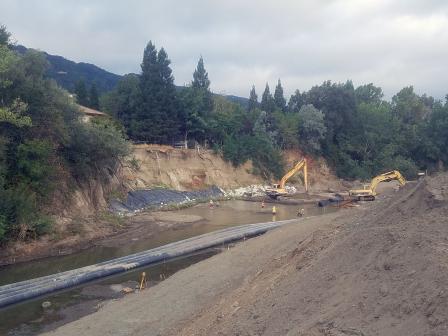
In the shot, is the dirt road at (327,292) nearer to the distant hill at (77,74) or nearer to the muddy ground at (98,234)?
the muddy ground at (98,234)

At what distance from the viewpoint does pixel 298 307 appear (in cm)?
1180

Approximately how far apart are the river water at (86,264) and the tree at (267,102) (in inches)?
1459

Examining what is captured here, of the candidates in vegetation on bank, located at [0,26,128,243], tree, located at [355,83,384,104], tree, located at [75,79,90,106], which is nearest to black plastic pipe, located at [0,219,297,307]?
vegetation on bank, located at [0,26,128,243]

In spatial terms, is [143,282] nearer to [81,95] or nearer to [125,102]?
[125,102]

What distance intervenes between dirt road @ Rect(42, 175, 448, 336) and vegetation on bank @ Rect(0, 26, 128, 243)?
11.0 m

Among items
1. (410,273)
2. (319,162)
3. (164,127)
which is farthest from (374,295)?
(319,162)

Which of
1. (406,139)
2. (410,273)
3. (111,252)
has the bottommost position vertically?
(111,252)

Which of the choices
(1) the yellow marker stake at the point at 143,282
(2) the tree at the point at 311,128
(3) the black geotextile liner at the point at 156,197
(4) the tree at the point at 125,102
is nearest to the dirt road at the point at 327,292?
(1) the yellow marker stake at the point at 143,282

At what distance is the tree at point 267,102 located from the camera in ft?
253

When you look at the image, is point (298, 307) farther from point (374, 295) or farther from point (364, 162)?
point (364, 162)

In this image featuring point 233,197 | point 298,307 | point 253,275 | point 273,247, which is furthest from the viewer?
point 233,197

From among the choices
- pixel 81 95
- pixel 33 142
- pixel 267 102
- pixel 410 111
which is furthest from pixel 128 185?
pixel 410 111

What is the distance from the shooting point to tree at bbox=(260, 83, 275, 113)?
253ft

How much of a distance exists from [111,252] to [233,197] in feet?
86.3
